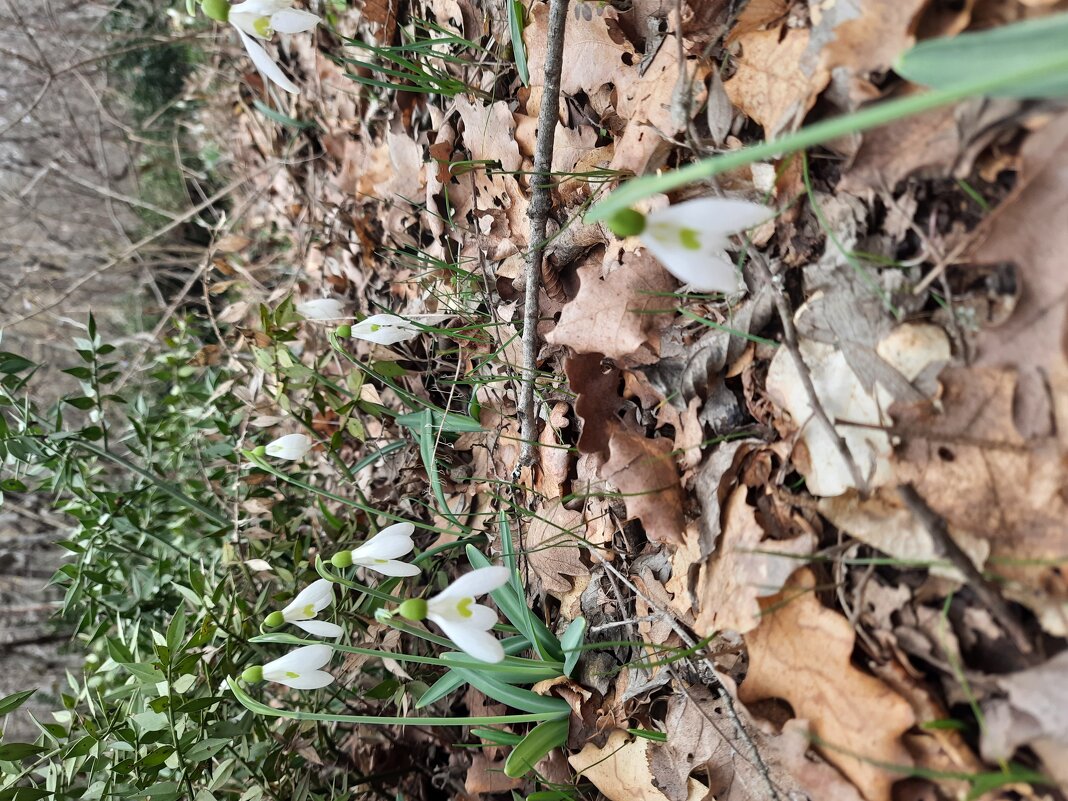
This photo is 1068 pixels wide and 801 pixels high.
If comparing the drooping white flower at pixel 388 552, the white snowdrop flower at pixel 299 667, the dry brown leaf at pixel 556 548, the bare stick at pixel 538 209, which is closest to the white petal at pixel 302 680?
the white snowdrop flower at pixel 299 667

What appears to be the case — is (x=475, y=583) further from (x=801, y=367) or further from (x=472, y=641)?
(x=801, y=367)

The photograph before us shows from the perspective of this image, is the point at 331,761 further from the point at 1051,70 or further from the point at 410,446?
the point at 1051,70

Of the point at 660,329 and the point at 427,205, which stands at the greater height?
the point at 660,329

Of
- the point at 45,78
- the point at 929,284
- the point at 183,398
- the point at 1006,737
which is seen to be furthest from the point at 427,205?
the point at 45,78

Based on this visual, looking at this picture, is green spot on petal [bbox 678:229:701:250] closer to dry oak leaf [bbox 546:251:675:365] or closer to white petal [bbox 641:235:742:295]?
white petal [bbox 641:235:742:295]

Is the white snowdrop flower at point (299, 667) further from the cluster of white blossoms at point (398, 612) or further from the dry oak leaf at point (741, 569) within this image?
the dry oak leaf at point (741, 569)
